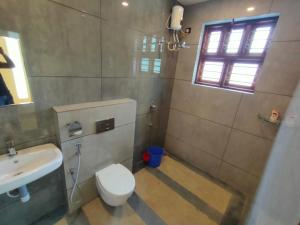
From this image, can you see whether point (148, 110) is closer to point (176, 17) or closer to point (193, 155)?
point (193, 155)

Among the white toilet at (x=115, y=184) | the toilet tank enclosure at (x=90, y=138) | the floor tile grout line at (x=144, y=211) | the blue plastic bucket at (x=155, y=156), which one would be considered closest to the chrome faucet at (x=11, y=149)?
the toilet tank enclosure at (x=90, y=138)

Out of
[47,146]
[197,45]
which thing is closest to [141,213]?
[47,146]

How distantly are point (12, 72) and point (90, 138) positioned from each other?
2.66 ft

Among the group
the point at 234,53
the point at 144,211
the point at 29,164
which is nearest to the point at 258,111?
the point at 234,53

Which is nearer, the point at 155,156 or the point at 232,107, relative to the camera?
the point at 232,107

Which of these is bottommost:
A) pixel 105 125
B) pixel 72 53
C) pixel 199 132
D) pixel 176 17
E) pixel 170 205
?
pixel 170 205

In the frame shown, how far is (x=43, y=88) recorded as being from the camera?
3.83ft

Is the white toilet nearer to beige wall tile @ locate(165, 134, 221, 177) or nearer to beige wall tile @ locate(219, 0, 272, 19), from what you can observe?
beige wall tile @ locate(165, 134, 221, 177)

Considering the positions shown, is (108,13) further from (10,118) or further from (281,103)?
(281,103)

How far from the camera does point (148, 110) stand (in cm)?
222

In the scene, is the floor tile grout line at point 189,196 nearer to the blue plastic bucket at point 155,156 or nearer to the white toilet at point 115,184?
the blue plastic bucket at point 155,156

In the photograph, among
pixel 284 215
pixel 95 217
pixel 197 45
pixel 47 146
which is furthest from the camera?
pixel 197 45

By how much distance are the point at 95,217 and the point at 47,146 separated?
919 millimetres

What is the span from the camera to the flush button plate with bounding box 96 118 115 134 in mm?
1474
